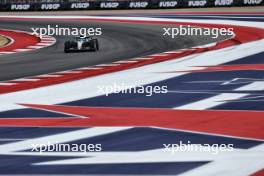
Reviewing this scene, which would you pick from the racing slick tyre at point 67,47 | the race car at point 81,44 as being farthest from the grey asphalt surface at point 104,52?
the race car at point 81,44

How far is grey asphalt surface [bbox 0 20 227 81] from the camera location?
54.8ft

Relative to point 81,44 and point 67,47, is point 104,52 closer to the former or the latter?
point 81,44

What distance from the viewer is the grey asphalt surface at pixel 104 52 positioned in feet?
54.8

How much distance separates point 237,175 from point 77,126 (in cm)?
328

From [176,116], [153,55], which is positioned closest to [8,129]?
[176,116]

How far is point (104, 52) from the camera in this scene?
20562mm

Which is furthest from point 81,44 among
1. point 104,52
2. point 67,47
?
point 104,52

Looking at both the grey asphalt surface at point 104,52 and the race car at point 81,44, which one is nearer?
the grey asphalt surface at point 104,52

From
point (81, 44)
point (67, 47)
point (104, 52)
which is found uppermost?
point (81, 44)

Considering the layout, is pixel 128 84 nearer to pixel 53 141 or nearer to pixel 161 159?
pixel 53 141

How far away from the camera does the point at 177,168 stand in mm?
7062

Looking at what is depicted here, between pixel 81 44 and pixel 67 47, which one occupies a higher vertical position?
pixel 81 44

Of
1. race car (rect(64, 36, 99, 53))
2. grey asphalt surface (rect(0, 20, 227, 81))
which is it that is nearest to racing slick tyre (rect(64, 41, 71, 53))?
race car (rect(64, 36, 99, 53))

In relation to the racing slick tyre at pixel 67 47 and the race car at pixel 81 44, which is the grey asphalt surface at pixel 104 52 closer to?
the racing slick tyre at pixel 67 47
